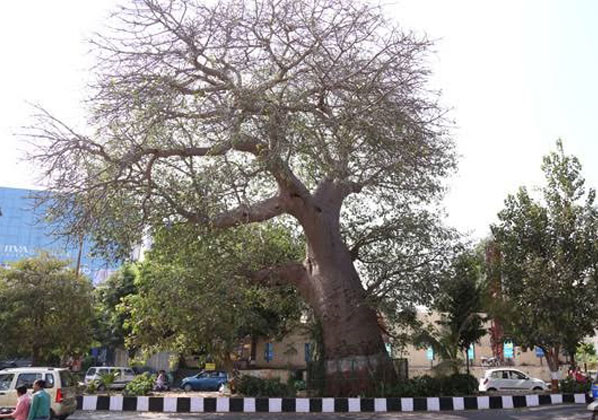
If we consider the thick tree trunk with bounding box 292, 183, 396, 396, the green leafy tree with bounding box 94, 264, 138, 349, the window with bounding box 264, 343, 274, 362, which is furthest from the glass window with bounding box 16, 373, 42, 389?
the green leafy tree with bounding box 94, 264, 138, 349

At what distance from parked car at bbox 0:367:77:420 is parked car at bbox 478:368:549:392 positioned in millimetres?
16727

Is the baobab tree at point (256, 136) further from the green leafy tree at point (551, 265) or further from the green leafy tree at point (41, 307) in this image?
the green leafy tree at point (41, 307)

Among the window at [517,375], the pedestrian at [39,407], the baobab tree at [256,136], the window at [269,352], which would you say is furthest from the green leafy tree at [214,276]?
the window at [269,352]

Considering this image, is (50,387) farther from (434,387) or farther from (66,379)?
(434,387)

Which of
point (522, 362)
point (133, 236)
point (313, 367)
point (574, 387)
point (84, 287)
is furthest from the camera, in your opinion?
point (522, 362)

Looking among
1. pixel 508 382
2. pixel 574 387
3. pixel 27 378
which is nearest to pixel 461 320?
pixel 508 382

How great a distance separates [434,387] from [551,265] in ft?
23.2

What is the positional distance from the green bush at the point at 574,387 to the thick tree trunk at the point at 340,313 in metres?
6.41

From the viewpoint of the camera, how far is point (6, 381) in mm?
14414

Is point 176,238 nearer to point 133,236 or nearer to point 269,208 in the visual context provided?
point 133,236

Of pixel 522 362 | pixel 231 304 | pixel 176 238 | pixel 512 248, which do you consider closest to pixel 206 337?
pixel 231 304

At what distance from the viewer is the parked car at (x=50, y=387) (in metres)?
13.8

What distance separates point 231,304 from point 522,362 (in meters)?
31.0

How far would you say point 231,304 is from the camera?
18625 mm
